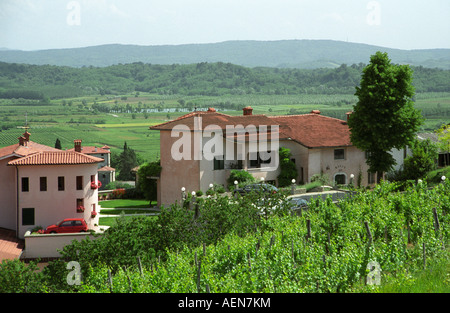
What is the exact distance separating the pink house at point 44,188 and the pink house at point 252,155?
8433 mm

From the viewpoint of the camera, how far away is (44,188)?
45312 millimetres

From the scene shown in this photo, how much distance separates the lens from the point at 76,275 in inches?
960

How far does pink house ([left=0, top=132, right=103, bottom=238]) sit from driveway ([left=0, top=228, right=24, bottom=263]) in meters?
0.69

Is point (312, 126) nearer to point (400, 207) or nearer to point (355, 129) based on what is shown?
point (355, 129)

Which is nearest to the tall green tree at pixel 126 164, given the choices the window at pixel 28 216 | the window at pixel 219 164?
the window at pixel 219 164

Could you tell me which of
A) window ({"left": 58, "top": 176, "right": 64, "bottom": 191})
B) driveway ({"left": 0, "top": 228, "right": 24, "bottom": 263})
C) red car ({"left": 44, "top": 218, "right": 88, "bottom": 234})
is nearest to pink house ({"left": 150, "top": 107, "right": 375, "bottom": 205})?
window ({"left": 58, "top": 176, "right": 64, "bottom": 191})

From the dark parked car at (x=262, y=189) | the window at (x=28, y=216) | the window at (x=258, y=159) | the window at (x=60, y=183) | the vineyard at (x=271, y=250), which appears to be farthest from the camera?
the window at (x=258, y=159)

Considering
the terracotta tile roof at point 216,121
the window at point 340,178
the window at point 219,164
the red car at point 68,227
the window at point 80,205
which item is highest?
the terracotta tile roof at point 216,121

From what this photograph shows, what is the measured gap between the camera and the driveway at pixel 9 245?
124ft

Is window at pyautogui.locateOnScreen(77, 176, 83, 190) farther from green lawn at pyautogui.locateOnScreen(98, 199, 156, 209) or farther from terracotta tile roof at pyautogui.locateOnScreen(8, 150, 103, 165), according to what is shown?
green lawn at pyautogui.locateOnScreen(98, 199, 156, 209)

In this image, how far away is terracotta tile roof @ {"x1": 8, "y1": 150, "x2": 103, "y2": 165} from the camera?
44.8 metres

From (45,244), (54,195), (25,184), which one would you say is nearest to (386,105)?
(54,195)

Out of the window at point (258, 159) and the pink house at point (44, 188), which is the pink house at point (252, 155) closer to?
the window at point (258, 159)
